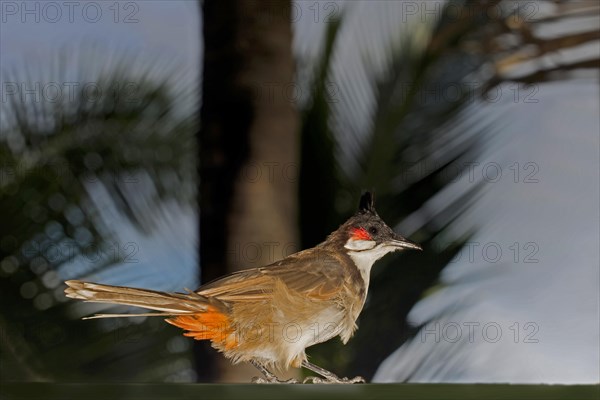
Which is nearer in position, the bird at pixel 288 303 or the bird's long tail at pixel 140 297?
the bird's long tail at pixel 140 297

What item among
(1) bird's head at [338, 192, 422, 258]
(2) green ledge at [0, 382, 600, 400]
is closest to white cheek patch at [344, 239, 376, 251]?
(1) bird's head at [338, 192, 422, 258]

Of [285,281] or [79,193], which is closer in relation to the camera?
[285,281]

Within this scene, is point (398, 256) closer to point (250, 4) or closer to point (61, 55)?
point (250, 4)

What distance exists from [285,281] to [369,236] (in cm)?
22

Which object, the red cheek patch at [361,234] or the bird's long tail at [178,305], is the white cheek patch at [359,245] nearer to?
the red cheek patch at [361,234]

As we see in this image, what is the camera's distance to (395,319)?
281 cm

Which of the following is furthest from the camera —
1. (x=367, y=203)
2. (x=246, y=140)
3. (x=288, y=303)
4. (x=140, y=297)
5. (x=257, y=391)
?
(x=246, y=140)

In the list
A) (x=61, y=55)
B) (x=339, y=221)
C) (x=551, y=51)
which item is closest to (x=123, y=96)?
(x=61, y=55)

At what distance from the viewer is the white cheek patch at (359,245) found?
1.89 meters

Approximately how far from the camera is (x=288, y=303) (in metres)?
1.81

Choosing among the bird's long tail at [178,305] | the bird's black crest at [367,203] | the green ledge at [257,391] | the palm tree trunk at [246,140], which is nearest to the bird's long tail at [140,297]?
the bird's long tail at [178,305]

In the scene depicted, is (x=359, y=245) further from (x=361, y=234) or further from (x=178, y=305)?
(x=178, y=305)

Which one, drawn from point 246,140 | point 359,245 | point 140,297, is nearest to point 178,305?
point 140,297

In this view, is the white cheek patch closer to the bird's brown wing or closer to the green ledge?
the bird's brown wing
